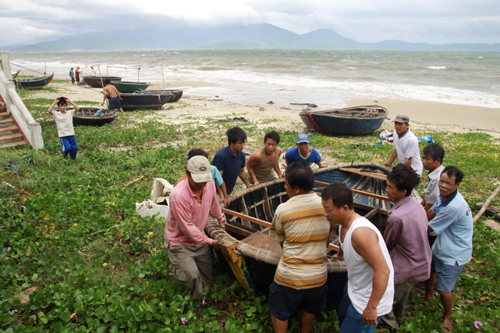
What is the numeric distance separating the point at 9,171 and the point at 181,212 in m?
5.30

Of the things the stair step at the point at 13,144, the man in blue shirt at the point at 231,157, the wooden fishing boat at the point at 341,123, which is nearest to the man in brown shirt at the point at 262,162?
the man in blue shirt at the point at 231,157

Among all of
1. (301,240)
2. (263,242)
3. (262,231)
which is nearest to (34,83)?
(262,231)

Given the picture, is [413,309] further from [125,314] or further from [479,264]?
[125,314]

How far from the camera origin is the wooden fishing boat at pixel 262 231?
10.6 ft

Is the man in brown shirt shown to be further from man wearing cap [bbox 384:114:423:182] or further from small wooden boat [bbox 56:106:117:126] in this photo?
small wooden boat [bbox 56:106:117:126]

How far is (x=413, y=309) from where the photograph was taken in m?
3.71

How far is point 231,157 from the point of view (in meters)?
5.02

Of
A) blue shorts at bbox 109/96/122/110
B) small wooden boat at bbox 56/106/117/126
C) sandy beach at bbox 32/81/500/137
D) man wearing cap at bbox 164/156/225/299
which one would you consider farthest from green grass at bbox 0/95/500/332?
sandy beach at bbox 32/81/500/137

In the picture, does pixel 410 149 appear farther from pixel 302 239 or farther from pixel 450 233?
pixel 302 239

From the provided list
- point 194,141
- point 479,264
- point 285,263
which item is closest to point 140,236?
point 285,263

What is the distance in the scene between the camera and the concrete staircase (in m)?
8.45

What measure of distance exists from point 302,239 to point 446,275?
6.13 ft

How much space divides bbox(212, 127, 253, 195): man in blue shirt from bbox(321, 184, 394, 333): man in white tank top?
246cm

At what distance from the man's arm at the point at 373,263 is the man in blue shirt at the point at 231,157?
9.12ft
